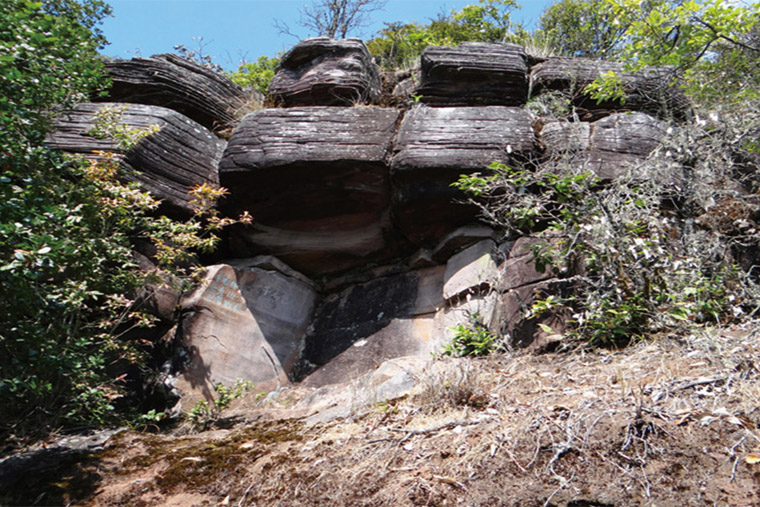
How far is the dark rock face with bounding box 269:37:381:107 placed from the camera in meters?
6.45

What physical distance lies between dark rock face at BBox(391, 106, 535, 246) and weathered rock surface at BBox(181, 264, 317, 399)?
55.7 inches

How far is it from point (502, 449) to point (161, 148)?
4455mm

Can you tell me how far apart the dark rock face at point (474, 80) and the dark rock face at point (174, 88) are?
2.27 m

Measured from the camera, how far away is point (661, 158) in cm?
509

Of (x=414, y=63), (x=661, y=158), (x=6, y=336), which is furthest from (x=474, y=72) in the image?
(x=6, y=336)

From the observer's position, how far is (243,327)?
5449mm

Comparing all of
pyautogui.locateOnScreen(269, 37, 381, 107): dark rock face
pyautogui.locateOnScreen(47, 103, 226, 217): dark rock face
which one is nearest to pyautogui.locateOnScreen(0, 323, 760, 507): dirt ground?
pyautogui.locateOnScreen(47, 103, 226, 217): dark rock face

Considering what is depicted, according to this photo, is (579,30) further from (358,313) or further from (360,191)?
(358,313)

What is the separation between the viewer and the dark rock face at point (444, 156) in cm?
528

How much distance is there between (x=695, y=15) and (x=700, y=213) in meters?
1.62

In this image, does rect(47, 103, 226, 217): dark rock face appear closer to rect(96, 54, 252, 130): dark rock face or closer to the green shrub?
rect(96, 54, 252, 130): dark rock face

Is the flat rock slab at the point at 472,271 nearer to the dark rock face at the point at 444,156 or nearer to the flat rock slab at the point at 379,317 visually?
the flat rock slab at the point at 379,317

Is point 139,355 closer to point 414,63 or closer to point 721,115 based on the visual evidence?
point 414,63

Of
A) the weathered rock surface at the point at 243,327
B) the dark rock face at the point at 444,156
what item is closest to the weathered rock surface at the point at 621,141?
the dark rock face at the point at 444,156
